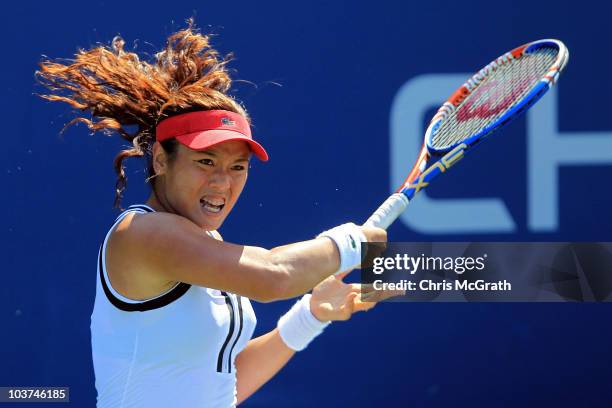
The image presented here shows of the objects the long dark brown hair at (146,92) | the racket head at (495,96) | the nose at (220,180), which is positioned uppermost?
the racket head at (495,96)

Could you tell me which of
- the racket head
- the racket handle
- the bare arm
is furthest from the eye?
the racket head

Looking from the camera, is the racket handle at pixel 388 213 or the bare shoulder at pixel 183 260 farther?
the racket handle at pixel 388 213

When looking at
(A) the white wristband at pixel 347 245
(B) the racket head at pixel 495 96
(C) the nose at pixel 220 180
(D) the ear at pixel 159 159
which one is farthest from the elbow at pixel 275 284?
(B) the racket head at pixel 495 96

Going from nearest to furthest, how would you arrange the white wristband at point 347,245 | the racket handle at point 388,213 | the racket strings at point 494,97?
the white wristband at point 347,245
the racket handle at point 388,213
the racket strings at point 494,97

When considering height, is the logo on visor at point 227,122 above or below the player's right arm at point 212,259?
above

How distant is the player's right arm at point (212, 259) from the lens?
211cm

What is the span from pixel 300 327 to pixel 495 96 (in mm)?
888

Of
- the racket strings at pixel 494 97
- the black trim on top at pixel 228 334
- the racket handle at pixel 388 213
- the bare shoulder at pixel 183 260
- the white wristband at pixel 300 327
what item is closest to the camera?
the bare shoulder at pixel 183 260

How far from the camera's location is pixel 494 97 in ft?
9.84

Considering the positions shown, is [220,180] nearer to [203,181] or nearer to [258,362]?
[203,181]

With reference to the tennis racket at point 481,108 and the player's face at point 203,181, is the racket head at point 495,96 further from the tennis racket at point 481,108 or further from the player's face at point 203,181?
the player's face at point 203,181

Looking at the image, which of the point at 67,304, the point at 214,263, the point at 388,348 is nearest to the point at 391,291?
the point at 214,263

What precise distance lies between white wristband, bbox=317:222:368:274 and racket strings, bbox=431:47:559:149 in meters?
0.70

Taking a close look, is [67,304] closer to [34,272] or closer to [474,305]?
[34,272]
